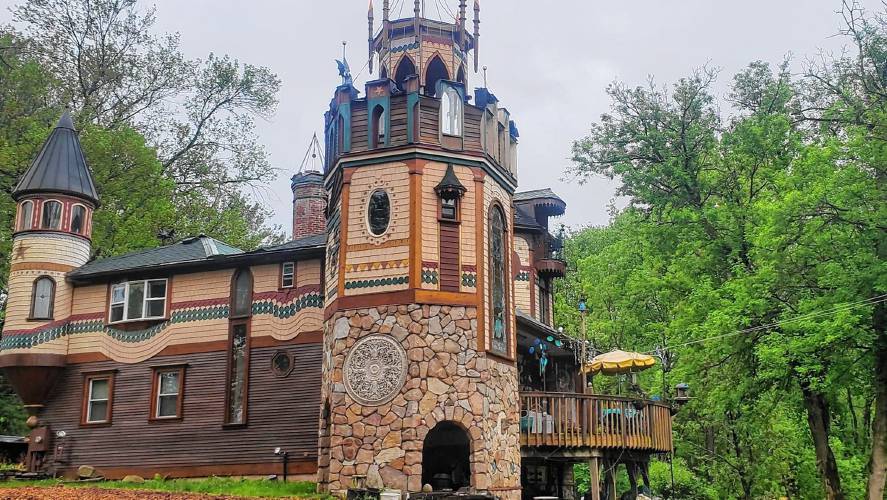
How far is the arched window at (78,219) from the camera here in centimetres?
2614

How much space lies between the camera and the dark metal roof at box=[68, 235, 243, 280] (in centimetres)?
2514

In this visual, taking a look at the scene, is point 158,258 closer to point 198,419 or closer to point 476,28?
point 198,419

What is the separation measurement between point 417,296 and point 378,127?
164 inches

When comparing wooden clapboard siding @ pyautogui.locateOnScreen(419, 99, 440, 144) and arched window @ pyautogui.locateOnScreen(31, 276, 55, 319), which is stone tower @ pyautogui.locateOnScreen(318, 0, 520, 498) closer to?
wooden clapboard siding @ pyautogui.locateOnScreen(419, 99, 440, 144)

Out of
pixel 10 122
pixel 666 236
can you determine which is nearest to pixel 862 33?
pixel 666 236

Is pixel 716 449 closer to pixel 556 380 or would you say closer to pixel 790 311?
pixel 556 380

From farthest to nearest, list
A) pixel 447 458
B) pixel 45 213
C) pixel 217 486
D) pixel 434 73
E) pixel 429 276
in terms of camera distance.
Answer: pixel 45 213, pixel 434 73, pixel 447 458, pixel 217 486, pixel 429 276

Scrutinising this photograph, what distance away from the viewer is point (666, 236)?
28.2m

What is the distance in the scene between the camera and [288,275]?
78.5ft

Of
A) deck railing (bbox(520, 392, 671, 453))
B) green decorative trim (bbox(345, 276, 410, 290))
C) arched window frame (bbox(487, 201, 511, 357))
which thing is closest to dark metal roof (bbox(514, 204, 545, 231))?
arched window frame (bbox(487, 201, 511, 357))

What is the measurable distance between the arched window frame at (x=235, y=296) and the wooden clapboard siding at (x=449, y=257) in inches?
265

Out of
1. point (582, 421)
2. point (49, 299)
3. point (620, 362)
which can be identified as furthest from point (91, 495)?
point (620, 362)

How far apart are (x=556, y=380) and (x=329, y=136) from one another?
11.7m

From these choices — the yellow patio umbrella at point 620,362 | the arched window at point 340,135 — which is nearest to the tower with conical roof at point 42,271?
the arched window at point 340,135
